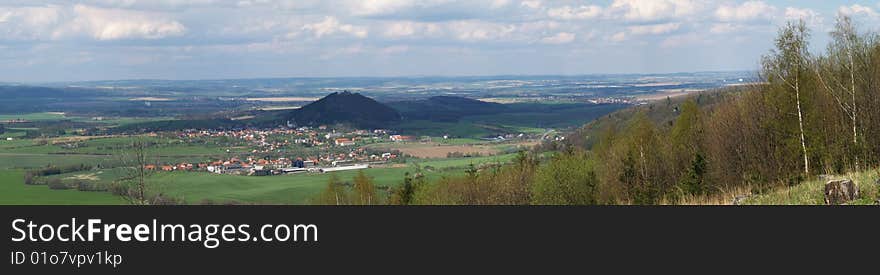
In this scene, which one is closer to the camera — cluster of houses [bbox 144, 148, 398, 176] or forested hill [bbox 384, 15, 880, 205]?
forested hill [bbox 384, 15, 880, 205]

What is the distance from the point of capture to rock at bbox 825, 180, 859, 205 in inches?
502

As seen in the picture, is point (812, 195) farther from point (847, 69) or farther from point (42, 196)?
point (42, 196)

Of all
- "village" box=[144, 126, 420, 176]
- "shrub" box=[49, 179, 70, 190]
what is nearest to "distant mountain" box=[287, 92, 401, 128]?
"village" box=[144, 126, 420, 176]

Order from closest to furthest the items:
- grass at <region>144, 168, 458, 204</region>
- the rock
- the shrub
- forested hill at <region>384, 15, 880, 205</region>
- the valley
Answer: the rock
forested hill at <region>384, 15, 880, 205</region>
grass at <region>144, 168, 458, 204</region>
the valley
the shrub

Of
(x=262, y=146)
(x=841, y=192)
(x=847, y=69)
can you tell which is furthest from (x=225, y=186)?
(x=841, y=192)

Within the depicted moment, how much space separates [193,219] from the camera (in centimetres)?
880

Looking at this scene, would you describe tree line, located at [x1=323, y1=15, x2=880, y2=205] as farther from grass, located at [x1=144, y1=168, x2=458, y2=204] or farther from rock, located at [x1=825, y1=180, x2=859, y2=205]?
grass, located at [x1=144, y1=168, x2=458, y2=204]

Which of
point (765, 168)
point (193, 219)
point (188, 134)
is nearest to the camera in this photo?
point (193, 219)

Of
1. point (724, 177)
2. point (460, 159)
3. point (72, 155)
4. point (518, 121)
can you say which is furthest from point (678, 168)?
point (518, 121)

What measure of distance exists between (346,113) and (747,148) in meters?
152

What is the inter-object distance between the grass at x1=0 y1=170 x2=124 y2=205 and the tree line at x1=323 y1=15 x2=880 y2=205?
25610 mm

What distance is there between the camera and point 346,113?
18075 centimetres

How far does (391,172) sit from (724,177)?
5655 centimetres

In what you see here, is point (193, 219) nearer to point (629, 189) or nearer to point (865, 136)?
point (865, 136)
